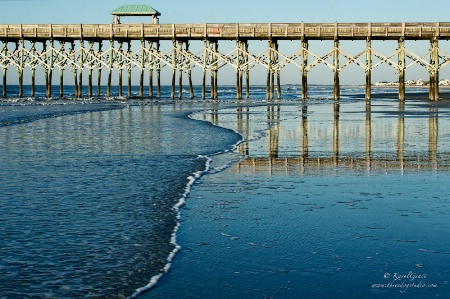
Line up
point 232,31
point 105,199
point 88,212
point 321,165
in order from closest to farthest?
point 88,212 → point 105,199 → point 321,165 → point 232,31

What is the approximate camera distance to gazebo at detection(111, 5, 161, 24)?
2202 inches

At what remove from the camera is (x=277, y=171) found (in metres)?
10.7

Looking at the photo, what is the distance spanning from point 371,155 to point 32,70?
44.6 meters

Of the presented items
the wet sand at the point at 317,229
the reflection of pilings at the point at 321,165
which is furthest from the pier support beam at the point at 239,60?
the reflection of pilings at the point at 321,165

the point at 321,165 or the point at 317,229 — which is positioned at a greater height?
the point at 321,165

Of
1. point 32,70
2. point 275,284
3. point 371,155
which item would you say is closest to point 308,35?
point 32,70

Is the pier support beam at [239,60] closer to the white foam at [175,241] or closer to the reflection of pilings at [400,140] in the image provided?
the reflection of pilings at [400,140]

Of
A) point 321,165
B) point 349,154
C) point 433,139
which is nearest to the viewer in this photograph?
point 321,165

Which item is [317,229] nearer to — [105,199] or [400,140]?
[105,199]

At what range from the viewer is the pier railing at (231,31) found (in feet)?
142

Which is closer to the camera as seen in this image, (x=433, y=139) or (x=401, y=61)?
(x=433, y=139)

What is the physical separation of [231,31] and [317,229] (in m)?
40.3

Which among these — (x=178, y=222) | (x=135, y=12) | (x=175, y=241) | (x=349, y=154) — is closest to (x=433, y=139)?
(x=349, y=154)

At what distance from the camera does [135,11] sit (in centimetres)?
5634
